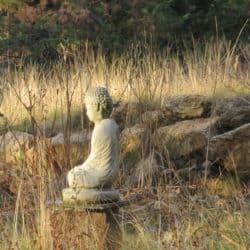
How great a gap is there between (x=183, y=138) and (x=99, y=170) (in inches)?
137

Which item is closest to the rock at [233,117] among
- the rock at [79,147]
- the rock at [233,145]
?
the rock at [233,145]

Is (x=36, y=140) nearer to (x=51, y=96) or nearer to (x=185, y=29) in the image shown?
(x=51, y=96)

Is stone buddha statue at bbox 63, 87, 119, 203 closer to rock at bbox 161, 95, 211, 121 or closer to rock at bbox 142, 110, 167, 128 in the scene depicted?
rock at bbox 142, 110, 167, 128

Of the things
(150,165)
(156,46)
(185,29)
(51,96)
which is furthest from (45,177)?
(185,29)

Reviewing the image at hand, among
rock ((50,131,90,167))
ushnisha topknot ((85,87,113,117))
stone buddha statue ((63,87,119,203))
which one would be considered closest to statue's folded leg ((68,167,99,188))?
stone buddha statue ((63,87,119,203))

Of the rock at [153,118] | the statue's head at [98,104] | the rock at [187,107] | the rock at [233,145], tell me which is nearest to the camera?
the statue's head at [98,104]

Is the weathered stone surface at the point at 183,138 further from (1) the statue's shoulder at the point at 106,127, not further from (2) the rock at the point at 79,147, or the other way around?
(1) the statue's shoulder at the point at 106,127

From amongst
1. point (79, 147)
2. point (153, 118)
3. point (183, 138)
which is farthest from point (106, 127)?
point (153, 118)

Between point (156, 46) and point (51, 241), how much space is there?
32.4 feet

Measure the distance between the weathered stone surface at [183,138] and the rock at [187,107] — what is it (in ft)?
1.53

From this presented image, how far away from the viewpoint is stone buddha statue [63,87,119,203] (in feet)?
17.3

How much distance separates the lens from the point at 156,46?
14.7m

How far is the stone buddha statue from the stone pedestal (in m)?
0.06

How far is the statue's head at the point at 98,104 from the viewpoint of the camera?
5414 mm
